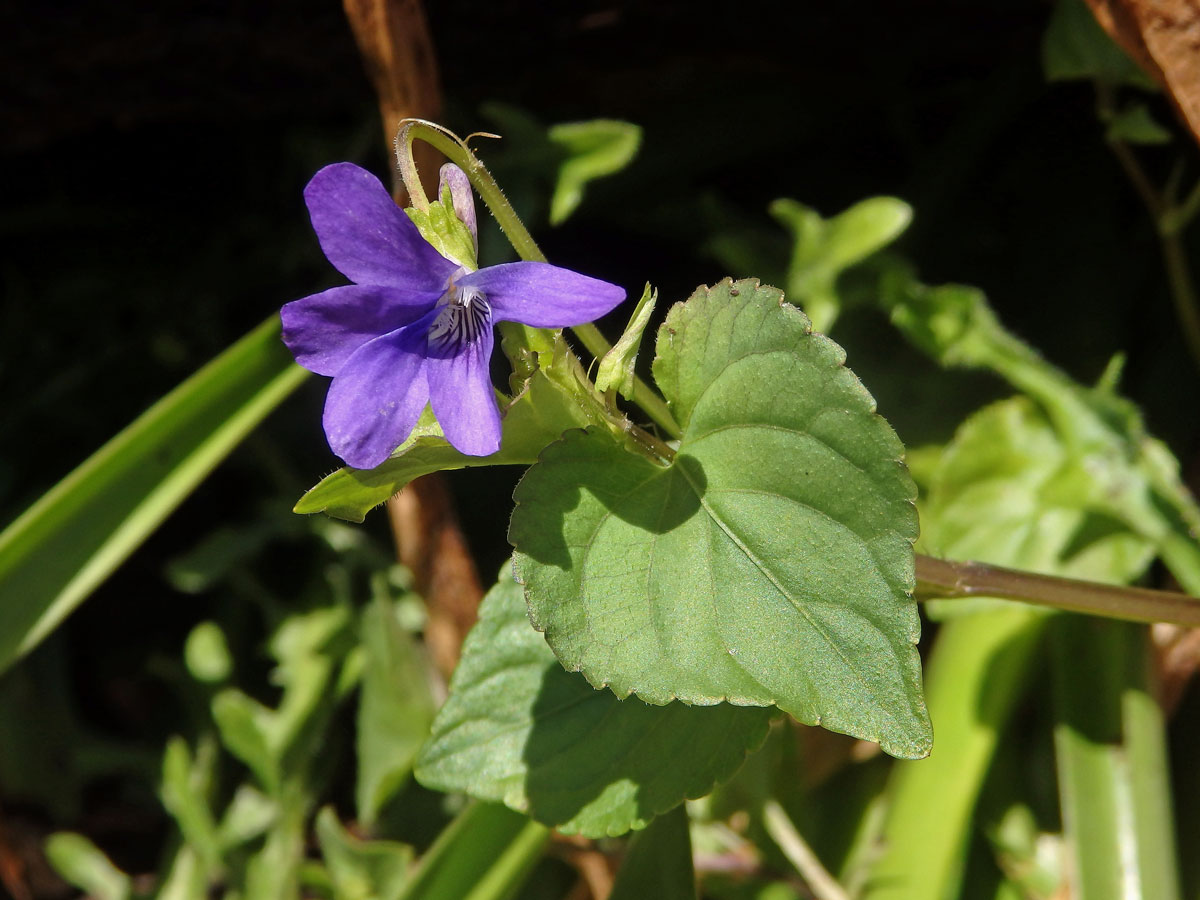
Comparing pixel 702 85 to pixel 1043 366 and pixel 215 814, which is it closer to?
pixel 1043 366

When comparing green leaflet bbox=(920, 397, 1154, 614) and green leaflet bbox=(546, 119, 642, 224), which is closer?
green leaflet bbox=(920, 397, 1154, 614)

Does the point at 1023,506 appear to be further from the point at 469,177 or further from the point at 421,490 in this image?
the point at 469,177

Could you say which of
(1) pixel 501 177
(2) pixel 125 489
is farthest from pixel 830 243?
(2) pixel 125 489

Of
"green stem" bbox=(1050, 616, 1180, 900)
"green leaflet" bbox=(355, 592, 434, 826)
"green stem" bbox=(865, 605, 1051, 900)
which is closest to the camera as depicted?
"green stem" bbox=(1050, 616, 1180, 900)

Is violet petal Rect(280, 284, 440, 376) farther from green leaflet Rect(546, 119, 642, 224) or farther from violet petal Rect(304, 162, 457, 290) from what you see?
green leaflet Rect(546, 119, 642, 224)

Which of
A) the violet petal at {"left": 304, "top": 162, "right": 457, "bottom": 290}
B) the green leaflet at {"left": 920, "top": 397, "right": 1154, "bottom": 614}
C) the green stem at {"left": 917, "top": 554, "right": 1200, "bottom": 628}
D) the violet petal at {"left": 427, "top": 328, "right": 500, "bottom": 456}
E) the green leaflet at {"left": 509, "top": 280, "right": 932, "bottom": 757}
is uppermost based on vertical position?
the violet petal at {"left": 304, "top": 162, "right": 457, "bottom": 290}

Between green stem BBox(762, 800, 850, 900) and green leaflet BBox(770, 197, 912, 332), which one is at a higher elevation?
green leaflet BBox(770, 197, 912, 332)

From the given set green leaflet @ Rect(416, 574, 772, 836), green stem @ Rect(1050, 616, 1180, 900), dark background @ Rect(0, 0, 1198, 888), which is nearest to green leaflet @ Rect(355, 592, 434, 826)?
dark background @ Rect(0, 0, 1198, 888)

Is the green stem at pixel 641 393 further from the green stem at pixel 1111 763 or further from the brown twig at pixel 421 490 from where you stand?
the green stem at pixel 1111 763
